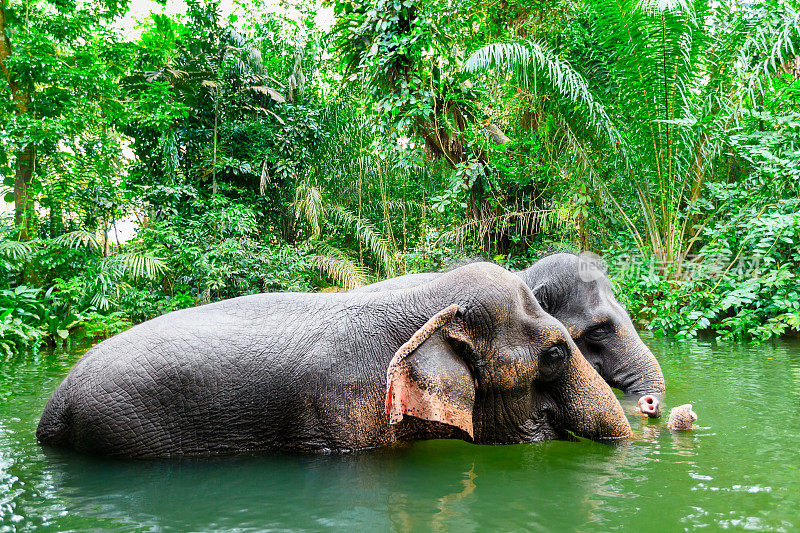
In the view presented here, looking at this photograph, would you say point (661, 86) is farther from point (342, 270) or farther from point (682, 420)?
point (342, 270)

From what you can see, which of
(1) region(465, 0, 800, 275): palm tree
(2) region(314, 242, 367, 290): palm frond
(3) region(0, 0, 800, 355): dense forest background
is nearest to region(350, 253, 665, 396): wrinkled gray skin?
(3) region(0, 0, 800, 355): dense forest background

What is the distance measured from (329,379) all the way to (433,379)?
0.58 m

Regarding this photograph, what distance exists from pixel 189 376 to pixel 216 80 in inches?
603

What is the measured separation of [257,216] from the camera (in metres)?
18.4

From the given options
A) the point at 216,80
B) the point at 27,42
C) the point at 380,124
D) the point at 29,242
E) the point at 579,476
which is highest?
the point at 216,80

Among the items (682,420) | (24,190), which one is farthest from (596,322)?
(24,190)

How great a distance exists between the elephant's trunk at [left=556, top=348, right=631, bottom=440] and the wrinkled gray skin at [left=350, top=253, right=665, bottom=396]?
1564mm

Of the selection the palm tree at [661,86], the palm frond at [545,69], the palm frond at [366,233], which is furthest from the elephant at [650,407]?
the palm frond at [366,233]

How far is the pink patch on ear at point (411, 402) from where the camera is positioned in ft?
9.54

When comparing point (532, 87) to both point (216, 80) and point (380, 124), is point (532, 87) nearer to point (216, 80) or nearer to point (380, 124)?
point (380, 124)

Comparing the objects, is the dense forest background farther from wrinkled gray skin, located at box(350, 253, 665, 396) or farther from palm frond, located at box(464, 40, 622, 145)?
wrinkled gray skin, located at box(350, 253, 665, 396)

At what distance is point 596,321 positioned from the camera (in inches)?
201

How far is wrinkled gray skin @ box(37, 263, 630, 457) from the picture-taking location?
3.25 meters

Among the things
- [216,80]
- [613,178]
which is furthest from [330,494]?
[216,80]
